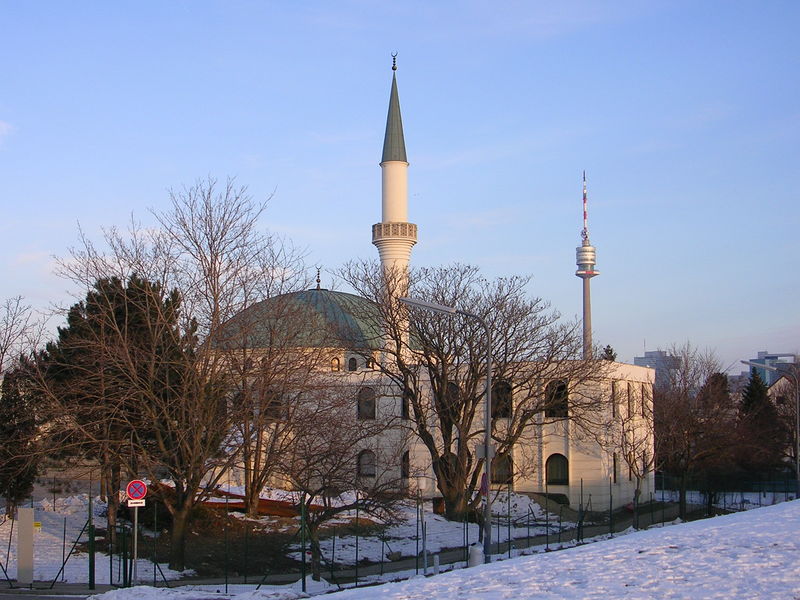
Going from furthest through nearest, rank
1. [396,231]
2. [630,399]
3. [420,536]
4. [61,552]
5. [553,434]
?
[396,231] → [630,399] → [553,434] → [420,536] → [61,552]

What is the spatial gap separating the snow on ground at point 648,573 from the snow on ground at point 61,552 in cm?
1255

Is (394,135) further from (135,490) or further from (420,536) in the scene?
(135,490)

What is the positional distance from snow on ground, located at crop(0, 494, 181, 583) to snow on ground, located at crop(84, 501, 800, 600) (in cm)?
1255

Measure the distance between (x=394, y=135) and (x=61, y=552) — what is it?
29.6 meters

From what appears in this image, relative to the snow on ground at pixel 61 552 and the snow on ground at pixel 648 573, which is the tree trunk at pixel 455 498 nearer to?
the snow on ground at pixel 61 552

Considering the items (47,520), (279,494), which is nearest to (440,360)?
(279,494)

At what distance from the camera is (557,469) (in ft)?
157

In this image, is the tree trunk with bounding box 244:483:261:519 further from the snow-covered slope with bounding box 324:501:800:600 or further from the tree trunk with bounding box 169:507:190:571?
the snow-covered slope with bounding box 324:501:800:600

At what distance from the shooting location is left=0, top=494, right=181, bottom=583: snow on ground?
79.3ft

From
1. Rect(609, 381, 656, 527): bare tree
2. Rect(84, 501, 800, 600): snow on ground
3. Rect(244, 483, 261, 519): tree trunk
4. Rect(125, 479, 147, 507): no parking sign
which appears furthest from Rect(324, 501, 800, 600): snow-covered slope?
Rect(609, 381, 656, 527): bare tree

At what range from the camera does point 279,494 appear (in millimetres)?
38906

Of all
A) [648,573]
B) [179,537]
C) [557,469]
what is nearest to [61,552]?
[179,537]

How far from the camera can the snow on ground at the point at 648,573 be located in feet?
37.7

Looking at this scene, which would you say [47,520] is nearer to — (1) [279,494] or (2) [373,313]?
(1) [279,494]
